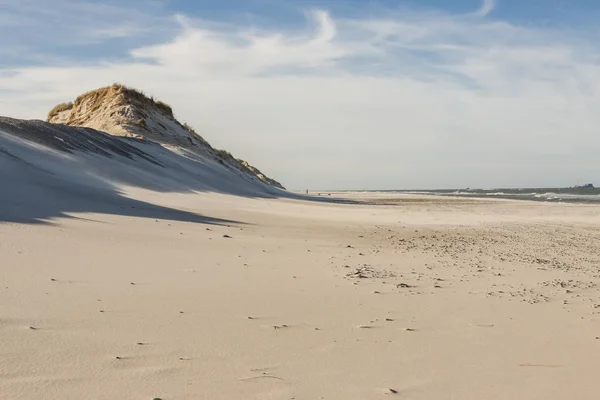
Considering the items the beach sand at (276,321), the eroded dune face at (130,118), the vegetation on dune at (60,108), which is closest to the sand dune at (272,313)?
the beach sand at (276,321)

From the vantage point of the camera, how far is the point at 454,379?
136 inches

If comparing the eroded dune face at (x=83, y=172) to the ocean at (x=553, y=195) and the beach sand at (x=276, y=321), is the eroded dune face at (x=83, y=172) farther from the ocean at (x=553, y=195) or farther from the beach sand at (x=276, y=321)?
the ocean at (x=553, y=195)

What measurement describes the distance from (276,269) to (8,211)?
450 centimetres

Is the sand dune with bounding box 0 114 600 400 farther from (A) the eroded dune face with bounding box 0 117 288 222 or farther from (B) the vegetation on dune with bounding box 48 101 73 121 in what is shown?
(B) the vegetation on dune with bounding box 48 101 73 121

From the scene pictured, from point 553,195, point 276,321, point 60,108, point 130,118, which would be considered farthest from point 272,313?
point 553,195

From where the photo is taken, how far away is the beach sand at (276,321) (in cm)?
322

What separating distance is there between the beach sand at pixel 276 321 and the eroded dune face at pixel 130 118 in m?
28.4

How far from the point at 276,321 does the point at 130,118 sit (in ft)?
120

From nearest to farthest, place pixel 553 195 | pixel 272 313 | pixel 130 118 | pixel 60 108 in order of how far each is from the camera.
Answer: pixel 272 313 → pixel 130 118 → pixel 60 108 → pixel 553 195

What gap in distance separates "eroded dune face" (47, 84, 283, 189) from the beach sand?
28419 millimetres

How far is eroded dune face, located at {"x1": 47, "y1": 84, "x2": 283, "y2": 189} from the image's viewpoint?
123 ft

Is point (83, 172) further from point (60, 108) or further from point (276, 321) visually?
point (60, 108)

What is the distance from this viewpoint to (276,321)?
4.51 m

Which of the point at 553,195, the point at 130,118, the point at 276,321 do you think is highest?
the point at 130,118
